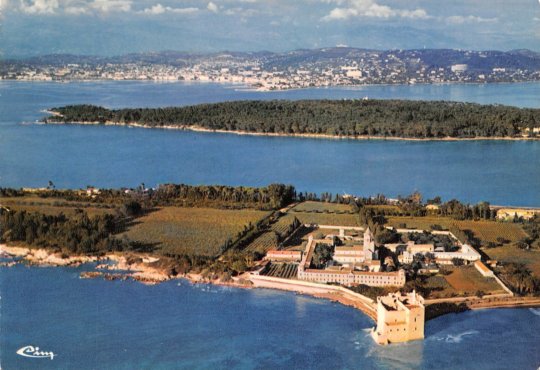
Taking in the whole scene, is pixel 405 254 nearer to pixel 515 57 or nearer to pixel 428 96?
pixel 428 96

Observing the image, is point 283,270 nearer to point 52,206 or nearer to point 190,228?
point 190,228

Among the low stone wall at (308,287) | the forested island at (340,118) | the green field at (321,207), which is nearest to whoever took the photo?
the low stone wall at (308,287)

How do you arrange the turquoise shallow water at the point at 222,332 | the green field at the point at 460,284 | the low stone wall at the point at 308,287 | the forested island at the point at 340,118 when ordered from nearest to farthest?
1. the turquoise shallow water at the point at 222,332
2. the low stone wall at the point at 308,287
3. the green field at the point at 460,284
4. the forested island at the point at 340,118

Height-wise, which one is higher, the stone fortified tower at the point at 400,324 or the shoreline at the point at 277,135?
the shoreline at the point at 277,135

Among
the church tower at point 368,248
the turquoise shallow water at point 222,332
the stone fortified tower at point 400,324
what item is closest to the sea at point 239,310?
the turquoise shallow water at point 222,332

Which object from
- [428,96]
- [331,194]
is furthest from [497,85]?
[331,194]

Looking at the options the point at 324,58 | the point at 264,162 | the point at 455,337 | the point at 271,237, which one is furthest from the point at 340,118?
the point at 324,58

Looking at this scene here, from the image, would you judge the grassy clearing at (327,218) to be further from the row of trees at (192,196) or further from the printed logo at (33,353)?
the printed logo at (33,353)
